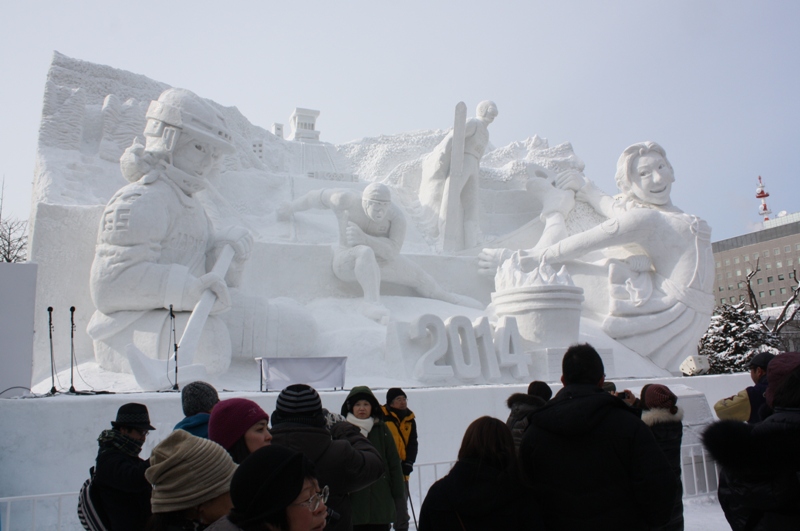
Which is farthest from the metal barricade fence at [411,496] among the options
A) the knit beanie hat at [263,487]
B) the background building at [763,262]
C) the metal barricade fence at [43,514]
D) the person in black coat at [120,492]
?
the background building at [763,262]

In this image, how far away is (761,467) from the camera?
201 centimetres

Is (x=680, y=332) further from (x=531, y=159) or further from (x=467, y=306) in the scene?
(x=531, y=159)

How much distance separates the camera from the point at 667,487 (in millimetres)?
2029

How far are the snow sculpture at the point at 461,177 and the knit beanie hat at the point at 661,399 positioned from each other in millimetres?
7446

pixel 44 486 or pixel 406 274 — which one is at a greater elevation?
pixel 406 274

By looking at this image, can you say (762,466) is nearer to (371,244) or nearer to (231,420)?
(231,420)

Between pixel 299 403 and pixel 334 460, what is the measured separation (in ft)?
0.71

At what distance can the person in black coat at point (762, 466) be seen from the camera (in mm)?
1986

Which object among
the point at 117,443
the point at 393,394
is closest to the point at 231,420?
the point at 117,443

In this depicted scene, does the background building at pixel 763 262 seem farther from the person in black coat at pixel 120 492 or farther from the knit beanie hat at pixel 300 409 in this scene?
the person in black coat at pixel 120 492

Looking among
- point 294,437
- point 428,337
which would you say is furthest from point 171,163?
point 294,437

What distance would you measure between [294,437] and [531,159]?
502 inches

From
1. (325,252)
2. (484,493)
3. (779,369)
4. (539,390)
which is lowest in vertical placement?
(484,493)

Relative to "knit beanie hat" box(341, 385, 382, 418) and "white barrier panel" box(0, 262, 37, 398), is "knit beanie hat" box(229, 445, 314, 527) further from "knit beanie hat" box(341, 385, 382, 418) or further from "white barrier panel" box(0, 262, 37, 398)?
"white barrier panel" box(0, 262, 37, 398)
